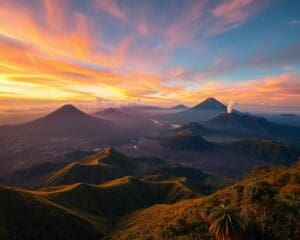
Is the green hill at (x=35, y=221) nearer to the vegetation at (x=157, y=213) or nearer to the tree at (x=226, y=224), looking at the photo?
the vegetation at (x=157, y=213)

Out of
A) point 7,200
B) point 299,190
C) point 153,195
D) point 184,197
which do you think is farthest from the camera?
point 153,195

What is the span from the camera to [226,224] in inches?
1769

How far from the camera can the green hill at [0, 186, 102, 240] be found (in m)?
→ 91.3

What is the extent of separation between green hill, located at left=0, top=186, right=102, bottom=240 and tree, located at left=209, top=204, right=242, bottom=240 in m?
68.2

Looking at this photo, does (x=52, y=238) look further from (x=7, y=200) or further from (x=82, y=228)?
(x=7, y=200)

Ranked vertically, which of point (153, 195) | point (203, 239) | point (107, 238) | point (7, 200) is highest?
point (203, 239)

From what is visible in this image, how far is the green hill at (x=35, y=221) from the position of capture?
9131 centimetres

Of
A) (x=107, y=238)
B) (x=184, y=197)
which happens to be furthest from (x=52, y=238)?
(x=184, y=197)

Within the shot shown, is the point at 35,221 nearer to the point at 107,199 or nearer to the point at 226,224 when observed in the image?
the point at 107,199

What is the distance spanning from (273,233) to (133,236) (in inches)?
2222

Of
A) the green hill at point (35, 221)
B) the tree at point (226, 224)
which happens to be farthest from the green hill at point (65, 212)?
the tree at point (226, 224)

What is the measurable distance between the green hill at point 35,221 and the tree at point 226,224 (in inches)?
2683

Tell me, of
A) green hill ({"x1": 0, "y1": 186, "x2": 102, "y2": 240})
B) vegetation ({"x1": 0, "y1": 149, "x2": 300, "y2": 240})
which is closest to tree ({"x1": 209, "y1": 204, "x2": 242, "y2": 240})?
vegetation ({"x1": 0, "y1": 149, "x2": 300, "y2": 240})

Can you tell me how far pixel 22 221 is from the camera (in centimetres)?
9644
